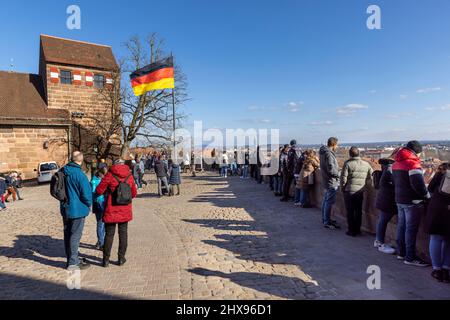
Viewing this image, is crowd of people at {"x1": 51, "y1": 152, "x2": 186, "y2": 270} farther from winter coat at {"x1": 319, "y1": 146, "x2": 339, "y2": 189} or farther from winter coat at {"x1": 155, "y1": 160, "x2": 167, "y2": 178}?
winter coat at {"x1": 155, "y1": 160, "x2": 167, "y2": 178}

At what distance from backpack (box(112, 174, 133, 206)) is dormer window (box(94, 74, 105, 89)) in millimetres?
25188

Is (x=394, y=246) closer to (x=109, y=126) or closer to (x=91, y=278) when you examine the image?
(x=91, y=278)

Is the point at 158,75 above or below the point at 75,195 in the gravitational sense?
above

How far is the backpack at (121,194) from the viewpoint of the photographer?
4.84 metres

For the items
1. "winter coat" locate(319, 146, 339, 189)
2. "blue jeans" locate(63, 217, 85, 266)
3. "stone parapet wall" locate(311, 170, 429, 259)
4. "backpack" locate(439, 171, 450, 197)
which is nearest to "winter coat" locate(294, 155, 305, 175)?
"stone parapet wall" locate(311, 170, 429, 259)

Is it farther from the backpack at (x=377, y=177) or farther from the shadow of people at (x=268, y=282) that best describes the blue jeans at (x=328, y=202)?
the shadow of people at (x=268, y=282)

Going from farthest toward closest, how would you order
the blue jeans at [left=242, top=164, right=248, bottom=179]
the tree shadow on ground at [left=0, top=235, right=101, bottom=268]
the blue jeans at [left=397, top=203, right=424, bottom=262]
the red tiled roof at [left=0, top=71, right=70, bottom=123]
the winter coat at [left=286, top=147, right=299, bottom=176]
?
1. the red tiled roof at [left=0, top=71, right=70, bottom=123]
2. the blue jeans at [left=242, top=164, right=248, bottom=179]
3. the winter coat at [left=286, top=147, right=299, bottom=176]
4. the tree shadow on ground at [left=0, top=235, right=101, bottom=268]
5. the blue jeans at [left=397, top=203, right=424, bottom=262]

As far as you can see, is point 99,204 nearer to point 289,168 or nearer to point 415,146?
point 415,146

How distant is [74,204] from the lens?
4652 mm

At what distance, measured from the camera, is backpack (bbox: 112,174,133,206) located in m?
4.84

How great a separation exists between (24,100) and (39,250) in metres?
23.3

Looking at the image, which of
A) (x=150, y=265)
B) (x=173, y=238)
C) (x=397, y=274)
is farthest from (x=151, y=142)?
(x=397, y=274)

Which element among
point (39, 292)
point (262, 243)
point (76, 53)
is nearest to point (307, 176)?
point (262, 243)
